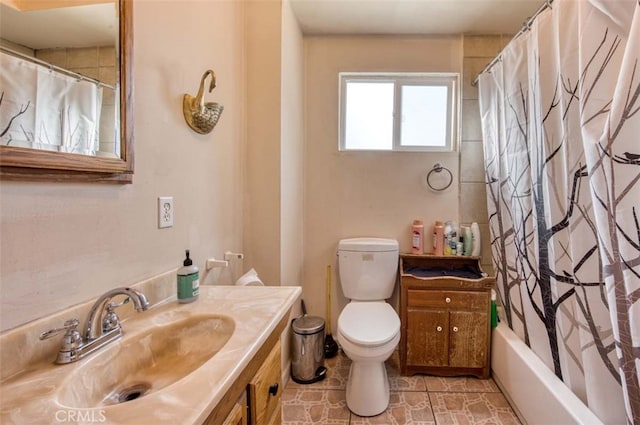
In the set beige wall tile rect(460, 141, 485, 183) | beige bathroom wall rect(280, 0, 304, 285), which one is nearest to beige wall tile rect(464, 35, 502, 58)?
beige wall tile rect(460, 141, 485, 183)

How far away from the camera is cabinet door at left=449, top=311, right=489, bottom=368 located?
202 cm

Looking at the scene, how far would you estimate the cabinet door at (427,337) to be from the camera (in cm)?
204

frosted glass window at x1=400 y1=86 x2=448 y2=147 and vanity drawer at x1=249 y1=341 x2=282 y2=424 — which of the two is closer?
vanity drawer at x1=249 y1=341 x2=282 y2=424

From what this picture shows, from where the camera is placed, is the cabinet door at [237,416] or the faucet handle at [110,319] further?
the faucet handle at [110,319]

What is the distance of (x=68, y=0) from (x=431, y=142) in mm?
2224

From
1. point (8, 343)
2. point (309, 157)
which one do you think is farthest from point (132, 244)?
point (309, 157)

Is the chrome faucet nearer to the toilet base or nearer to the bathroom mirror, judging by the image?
the bathroom mirror

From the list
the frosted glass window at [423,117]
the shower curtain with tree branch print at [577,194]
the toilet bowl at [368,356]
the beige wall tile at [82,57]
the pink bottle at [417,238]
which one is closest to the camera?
the beige wall tile at [82,57]

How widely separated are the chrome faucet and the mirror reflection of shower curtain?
0.39 metres

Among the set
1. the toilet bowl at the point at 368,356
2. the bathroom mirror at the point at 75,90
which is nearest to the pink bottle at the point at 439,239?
the toilet bowl at the point at 368,356

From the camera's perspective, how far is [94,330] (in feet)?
2.75

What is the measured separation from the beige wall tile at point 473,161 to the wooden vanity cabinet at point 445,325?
0.75 meters

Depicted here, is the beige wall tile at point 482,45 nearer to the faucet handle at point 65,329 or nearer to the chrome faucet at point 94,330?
the chrome faucet at point 94,330

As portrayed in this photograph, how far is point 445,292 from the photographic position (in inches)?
80.3
